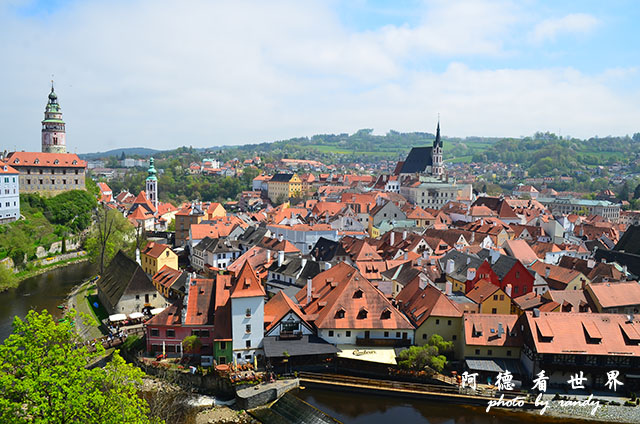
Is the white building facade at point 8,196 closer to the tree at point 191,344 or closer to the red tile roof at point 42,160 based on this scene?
the red tile roof at point 42,160

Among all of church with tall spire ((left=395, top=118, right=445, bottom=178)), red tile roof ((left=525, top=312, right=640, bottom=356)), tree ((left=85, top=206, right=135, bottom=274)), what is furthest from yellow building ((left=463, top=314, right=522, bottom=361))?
church with tall spire ((left=395, top=118, right=445, bottom=178))

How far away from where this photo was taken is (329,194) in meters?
111

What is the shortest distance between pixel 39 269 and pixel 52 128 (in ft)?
143

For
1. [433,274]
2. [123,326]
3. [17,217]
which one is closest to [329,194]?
[17,217]

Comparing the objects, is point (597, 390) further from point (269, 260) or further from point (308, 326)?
point (269, 260)

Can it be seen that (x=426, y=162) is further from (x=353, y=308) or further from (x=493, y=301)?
(x=353, y=308)

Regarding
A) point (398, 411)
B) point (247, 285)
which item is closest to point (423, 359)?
point (398, 411)

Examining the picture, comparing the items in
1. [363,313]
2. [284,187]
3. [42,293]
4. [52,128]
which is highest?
[52,128]

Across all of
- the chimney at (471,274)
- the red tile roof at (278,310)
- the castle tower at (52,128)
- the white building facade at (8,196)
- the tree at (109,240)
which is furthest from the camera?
the castle tower at (52,128)

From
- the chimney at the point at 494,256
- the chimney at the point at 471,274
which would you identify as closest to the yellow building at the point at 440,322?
the chimney at the point at 471,274

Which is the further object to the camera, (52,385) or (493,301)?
(493,301)

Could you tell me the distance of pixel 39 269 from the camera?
198 feet

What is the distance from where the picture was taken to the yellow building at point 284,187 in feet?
406

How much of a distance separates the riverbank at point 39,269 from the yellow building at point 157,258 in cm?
1280
